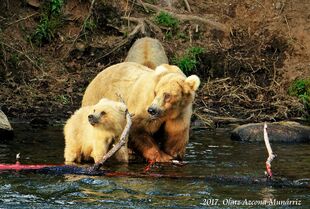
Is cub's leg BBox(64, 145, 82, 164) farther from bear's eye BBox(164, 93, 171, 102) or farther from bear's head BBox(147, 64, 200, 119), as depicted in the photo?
bear's eye BBox(164, 93, 171, 102)

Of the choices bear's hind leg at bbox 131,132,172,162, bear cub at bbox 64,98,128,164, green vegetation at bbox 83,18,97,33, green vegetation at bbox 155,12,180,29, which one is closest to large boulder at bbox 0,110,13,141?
bear cub at bbox 64,98,128,164

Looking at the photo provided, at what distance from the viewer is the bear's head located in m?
9.95

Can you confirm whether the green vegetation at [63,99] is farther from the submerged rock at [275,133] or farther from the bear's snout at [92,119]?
the bear's snout at [92,119]

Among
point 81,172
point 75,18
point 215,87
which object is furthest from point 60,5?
point 81,172

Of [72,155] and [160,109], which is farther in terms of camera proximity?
[72,155]

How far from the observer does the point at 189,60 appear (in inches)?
658

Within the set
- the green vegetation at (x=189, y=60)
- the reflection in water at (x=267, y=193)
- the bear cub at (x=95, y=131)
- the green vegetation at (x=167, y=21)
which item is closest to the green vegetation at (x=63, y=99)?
the green vegetation at (x=189, y=60)

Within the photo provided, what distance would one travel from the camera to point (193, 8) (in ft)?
62.0

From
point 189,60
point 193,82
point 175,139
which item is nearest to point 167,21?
point 189,60

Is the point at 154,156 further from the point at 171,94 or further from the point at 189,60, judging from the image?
the point at 189,60

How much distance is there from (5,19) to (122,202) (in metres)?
10.0

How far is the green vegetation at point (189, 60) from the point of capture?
16.6 metres

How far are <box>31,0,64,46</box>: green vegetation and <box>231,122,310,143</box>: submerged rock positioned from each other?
5.54 meters

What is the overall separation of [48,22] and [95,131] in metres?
8.03
